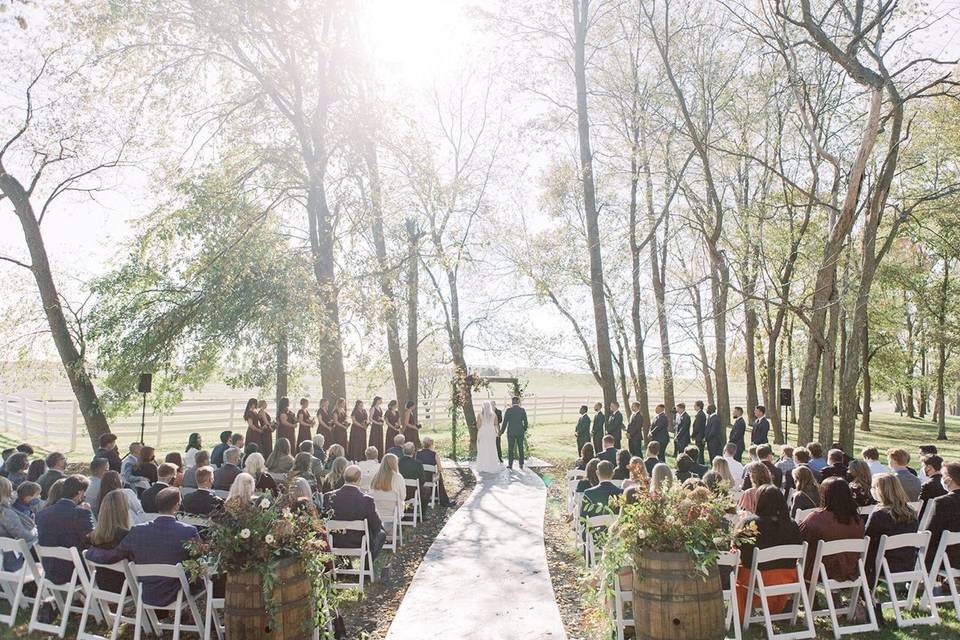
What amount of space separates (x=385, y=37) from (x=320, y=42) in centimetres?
214

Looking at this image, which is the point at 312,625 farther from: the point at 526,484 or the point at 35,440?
the point at 35,440

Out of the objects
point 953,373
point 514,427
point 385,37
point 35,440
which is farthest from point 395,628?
point 953,373

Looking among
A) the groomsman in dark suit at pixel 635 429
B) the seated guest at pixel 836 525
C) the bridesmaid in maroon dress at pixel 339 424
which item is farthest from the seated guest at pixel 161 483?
the groomsman in dark suit at pixel 635 429

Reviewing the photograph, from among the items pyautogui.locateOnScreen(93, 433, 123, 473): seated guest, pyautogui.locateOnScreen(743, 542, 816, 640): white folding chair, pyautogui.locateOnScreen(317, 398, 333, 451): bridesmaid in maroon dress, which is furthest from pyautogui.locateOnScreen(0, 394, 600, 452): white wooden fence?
pyautogui.locateOnScreen(743, 542, 816, 640): white folding chair

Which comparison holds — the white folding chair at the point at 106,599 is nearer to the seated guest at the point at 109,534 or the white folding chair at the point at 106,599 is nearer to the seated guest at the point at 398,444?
the seated guest at the point at 109,534

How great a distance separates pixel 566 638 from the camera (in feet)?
20.8

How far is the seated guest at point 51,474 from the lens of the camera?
8.48m

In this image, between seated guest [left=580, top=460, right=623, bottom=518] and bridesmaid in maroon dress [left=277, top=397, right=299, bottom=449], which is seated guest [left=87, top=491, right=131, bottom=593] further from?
bridesmaid in maroon dress [left=277, top=397, right=299, bottom=449]

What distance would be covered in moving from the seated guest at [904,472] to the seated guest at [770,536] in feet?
9.12

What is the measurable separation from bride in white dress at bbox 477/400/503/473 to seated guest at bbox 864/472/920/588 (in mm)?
11262

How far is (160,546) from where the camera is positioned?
5.86 meters

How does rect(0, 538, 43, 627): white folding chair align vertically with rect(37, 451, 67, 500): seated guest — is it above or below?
below

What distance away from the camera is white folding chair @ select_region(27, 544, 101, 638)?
611 centimetres

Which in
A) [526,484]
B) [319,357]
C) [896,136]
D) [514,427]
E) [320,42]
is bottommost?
[526,484]
